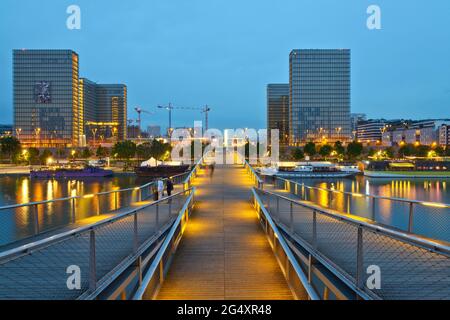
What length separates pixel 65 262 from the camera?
467 cm

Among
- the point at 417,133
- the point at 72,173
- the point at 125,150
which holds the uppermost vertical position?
the point at 417,133

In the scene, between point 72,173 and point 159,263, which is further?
point 72,173

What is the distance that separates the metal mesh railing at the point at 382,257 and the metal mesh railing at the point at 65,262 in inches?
129

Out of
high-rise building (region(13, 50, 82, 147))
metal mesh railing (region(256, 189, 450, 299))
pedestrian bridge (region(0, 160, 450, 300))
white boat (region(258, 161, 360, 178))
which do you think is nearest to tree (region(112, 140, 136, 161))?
white boat (region(258, 161, 360, 178))

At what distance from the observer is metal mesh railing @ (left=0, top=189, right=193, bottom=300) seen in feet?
12.8

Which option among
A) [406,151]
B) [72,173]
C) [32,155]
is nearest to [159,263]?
[72,173]

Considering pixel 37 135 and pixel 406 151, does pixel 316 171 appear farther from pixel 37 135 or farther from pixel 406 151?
pixel 37 135

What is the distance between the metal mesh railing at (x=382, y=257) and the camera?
3.99m

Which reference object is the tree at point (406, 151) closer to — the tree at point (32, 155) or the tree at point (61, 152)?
the tree at point (32, 155)

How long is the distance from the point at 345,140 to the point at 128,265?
133 metres

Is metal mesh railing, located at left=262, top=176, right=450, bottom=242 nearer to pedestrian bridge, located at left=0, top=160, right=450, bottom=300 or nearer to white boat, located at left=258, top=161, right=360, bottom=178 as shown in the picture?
pedestrian bridge, located at left=0, top=160, right=450, bottom=300

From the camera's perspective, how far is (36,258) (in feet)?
15.8

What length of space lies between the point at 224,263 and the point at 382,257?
3205 millimetres

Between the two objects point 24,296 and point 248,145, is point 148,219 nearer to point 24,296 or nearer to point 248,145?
point 24,296
